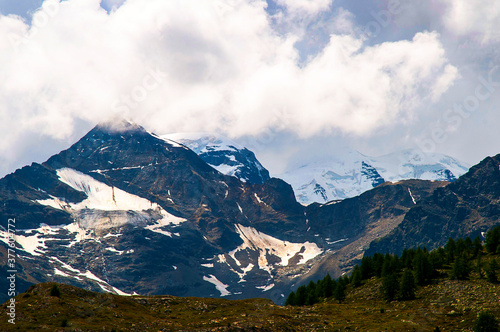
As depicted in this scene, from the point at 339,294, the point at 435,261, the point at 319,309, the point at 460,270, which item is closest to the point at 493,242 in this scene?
the point at 435,261

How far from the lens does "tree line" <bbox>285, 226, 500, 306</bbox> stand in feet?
400

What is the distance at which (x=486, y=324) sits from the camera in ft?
299

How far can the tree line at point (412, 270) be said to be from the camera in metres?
122

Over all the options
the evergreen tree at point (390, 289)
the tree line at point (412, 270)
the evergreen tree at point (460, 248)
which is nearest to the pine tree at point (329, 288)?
the tree line at point (412, 270)

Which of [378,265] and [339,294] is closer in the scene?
[339,294]

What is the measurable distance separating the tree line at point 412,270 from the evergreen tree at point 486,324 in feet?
88.2

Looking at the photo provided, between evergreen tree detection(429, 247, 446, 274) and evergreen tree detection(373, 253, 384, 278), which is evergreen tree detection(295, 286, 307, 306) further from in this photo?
evergreen tree detection(429, 247, 446, 274)

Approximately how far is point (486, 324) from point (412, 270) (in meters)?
45.6

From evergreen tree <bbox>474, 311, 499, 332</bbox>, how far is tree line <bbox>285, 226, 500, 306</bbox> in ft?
88.2

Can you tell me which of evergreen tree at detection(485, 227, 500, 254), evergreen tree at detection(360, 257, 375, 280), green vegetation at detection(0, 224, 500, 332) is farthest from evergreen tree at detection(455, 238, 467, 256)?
evergreen tree at detection(360, 257, 375, 280)

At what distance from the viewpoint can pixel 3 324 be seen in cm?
8769

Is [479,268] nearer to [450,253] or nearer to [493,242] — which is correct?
[450,253]

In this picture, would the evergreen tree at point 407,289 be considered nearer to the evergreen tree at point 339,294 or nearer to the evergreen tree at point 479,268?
the evergreen tree at point 479,268

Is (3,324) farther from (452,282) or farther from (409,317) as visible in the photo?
(452,282)
